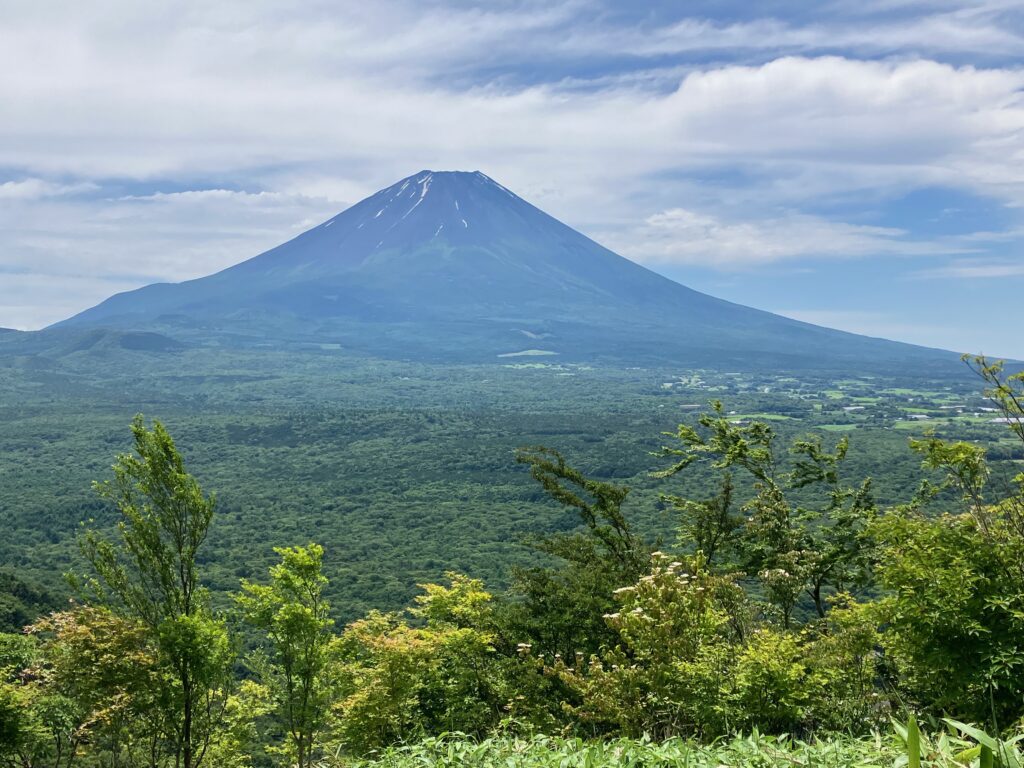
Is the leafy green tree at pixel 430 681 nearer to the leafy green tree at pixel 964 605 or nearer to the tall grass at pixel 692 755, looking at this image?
the leafy green tree at pixel 964 605

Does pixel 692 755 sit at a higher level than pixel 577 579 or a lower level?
higher

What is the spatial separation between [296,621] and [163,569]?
7.43 feet

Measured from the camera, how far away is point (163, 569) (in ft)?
30.8

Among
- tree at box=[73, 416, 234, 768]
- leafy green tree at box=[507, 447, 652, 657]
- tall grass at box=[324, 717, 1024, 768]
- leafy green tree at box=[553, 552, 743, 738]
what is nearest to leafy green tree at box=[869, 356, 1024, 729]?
leafy green tree at box=[553, 552, 743, 738]

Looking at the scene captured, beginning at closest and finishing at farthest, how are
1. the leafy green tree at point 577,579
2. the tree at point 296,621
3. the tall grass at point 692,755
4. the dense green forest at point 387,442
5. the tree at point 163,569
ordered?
the tall grass at point 692,755, the tree at point 163,569, the tree at point 296,621, the leafy green tree at point 577,579, the dense green forest at point 387,442

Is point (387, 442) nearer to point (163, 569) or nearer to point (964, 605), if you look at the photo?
point (163, 569)

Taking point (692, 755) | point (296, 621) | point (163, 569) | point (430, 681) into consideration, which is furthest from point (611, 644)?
point (692, 755)

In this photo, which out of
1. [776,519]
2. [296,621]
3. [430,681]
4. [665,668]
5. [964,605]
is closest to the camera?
[964,605]

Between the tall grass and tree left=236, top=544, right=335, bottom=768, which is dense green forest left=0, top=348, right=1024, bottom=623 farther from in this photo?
the tall grass

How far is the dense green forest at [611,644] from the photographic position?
6219 millimetres

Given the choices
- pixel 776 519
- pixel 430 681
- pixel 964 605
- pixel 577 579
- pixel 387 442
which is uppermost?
pixel 964 605

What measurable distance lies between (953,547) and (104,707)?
11.1m

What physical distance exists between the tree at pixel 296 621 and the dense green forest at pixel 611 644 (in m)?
0.04

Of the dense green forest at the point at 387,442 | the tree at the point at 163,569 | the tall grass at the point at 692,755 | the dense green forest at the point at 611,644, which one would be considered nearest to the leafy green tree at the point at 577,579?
the dense green forest at the point at 611,644
